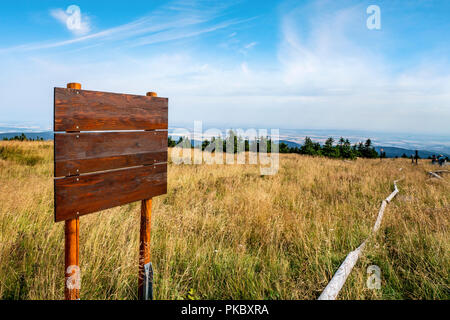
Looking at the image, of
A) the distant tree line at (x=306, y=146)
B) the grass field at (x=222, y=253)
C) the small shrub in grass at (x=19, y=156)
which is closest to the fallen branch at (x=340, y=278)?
the grass field at (x=222, y=253)

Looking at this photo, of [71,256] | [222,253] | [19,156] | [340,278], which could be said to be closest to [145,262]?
[71,256]

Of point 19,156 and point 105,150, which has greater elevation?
point 105,150

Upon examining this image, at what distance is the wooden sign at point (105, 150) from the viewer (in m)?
1.93

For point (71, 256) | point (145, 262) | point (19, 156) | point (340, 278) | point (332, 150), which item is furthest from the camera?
point (332, 150)

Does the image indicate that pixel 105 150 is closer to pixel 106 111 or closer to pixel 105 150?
pixel 105 150

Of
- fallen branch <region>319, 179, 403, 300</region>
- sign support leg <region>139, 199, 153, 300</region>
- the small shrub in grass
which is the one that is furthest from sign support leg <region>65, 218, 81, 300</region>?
the small shrub in grass

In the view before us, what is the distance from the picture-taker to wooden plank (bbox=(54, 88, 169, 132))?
1890 millimetres

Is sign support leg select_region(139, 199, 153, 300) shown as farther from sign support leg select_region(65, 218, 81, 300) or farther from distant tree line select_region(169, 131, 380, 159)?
distant tree line select_region(169, 131, 380, 159)

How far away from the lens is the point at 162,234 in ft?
13.4

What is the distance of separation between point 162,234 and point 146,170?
5.99 feet

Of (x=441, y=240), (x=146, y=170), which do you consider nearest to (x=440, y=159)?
(x=441, y=240)

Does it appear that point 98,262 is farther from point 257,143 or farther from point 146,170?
point 257,143

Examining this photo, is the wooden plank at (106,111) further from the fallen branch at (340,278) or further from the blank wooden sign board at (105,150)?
the fallen branch at (340,278)

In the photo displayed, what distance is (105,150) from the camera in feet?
7.32
